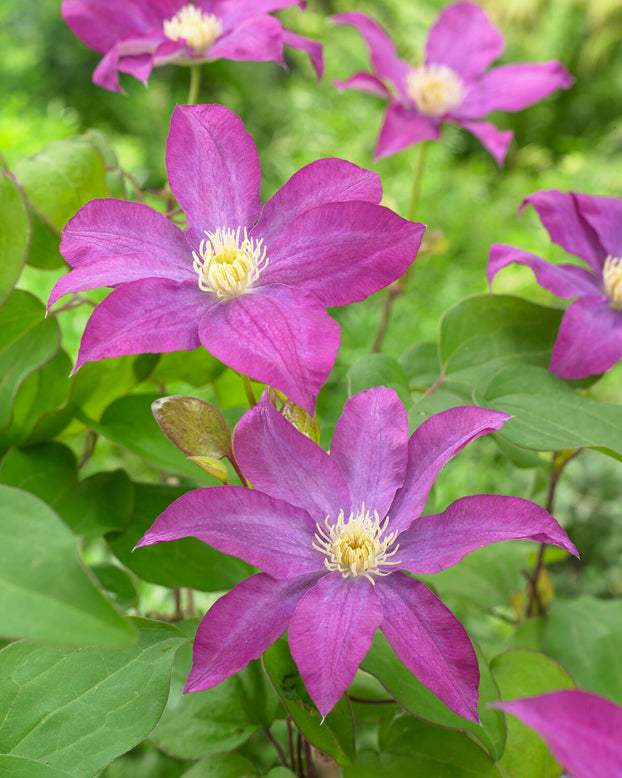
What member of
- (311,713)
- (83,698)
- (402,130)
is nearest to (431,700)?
(311,713)

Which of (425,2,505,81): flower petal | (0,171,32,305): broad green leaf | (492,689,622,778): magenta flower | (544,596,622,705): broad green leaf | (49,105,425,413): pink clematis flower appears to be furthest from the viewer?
(425,2,505,81): flower petal

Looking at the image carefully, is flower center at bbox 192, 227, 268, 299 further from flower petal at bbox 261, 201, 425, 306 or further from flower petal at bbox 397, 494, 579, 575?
flower petal at bbox 397, 494, 579, 575

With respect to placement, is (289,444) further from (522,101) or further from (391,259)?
(522,101)

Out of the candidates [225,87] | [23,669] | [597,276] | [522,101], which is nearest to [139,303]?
[23,669]

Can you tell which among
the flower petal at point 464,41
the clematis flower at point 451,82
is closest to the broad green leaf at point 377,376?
the clematis flower at point 451,82

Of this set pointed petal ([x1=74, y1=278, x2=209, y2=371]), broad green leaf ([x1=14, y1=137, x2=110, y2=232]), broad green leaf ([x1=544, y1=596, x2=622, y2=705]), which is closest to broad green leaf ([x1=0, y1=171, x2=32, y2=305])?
broad green leaf ([x1=14, y1=137, x2=110, y2=232])

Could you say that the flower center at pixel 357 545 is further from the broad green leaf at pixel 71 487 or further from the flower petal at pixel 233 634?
the broad green leaf at pixel 71 487

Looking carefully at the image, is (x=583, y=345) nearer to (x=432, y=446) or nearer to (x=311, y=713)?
(x=432, y=446)
